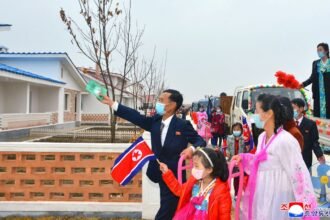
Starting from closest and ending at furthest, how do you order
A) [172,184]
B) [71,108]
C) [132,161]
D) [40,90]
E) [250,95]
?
[172,184]
[132,161]
[250,95]
[40,90]
[71,108]

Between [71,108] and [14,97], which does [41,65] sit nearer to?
[14,97]

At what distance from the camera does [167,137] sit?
10.4ft

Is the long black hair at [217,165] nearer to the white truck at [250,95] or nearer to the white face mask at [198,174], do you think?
the white face mask at [198,174]

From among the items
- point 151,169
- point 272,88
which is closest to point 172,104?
point 151,169

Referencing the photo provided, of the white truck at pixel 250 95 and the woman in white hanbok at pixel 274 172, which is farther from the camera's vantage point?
the white truck at pixel 250 95

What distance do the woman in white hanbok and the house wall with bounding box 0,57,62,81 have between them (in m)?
18.2

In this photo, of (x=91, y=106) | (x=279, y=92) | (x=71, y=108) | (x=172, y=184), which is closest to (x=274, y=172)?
(x=172, y=184)

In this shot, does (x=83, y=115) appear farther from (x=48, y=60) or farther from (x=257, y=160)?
(x=257, y=160)

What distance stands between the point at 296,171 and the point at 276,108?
0.49 metres

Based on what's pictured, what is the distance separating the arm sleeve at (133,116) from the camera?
10.5 ft

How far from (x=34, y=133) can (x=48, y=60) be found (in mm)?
5369

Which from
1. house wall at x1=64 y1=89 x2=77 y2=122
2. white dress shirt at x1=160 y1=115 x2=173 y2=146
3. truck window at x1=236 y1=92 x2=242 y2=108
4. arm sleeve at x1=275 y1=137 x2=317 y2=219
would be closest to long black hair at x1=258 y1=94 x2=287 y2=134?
arm sleeve at x1=275 y1=137 x2=317 y2=219

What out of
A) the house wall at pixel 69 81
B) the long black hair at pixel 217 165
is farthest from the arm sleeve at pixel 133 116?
the house wall at pixel 69 81

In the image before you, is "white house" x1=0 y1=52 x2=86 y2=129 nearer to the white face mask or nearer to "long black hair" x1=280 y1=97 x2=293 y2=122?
the white face mask
